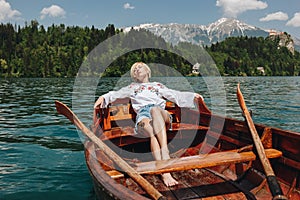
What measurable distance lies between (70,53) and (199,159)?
118472mm

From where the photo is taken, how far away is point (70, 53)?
117 meters

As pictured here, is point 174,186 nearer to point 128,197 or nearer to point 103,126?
point 128,197

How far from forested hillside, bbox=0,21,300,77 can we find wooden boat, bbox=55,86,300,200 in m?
51.4

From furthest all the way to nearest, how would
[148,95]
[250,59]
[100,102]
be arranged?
[250,59]
[148,95]
[100,102]

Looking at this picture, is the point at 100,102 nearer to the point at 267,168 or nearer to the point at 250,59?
the point at 267,168

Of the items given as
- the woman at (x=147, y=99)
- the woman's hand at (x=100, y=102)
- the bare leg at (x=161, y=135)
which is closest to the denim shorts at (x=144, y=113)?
the woman at (x=147, y=99)

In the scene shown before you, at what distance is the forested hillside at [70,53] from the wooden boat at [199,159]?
51.4 m

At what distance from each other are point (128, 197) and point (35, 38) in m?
155

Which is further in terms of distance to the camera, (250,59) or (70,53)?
(250,59)

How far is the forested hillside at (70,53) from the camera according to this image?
353 ft

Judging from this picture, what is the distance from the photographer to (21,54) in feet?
406

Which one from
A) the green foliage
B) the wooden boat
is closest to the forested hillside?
the green foliage

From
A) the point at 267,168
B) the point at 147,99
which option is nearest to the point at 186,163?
the point at 267,168

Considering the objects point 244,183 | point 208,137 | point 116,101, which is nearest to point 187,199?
point 244,183
